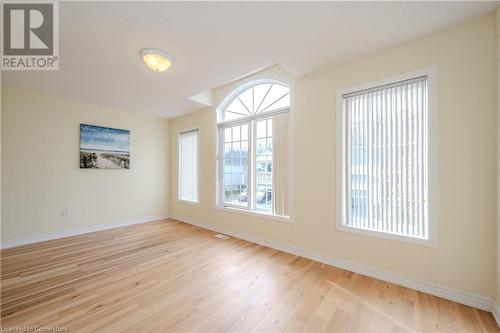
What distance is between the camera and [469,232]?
1.86 m

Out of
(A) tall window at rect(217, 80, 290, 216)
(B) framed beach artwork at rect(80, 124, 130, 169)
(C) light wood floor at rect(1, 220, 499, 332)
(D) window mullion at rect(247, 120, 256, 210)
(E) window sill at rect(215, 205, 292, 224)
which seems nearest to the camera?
(C) light wood floor at rect(1, 220, 499, 332)

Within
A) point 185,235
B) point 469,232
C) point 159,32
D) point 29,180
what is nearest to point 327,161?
point 469,232

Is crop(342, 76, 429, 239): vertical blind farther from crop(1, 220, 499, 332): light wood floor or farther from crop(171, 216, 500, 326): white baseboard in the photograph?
crop(1, 220, 499, 332): light wood floor

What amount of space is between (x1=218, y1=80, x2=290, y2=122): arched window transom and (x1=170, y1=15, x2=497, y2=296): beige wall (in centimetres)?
62

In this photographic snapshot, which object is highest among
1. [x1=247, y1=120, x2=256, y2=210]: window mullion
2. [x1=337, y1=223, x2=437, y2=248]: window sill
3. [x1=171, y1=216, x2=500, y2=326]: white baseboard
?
[x1=247, y1=120, x2=256, y2=210]: window mullion

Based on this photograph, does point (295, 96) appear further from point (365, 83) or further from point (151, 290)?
point (151, 290)

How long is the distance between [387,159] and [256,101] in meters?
2.26

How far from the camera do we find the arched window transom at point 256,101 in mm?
3354

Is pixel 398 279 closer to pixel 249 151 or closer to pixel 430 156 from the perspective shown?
pixel 430 156

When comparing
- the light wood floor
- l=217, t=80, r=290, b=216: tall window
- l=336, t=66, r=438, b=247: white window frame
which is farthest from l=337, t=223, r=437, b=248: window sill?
l=217, t=80, r=290, b=216: tall window

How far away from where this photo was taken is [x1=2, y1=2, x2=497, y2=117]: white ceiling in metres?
1.77

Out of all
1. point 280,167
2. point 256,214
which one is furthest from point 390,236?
point 256,214

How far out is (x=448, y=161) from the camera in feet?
6.39

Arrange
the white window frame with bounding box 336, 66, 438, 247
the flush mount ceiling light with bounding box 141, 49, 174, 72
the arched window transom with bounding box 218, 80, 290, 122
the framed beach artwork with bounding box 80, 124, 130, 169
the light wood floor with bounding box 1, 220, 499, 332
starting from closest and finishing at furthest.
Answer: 1. the light wood floor with bounding box 1, 220, 499, 332
2. the white window frame with bounding box 336, 66, 438, 247
3. the flush mount ceiling light with bounding box 141, 49, 174, 72
4. the arched window transom with bounding box 218, 80, 290, 122
5. the framed beach artwork with bounding box 80, 124, 130, 169
